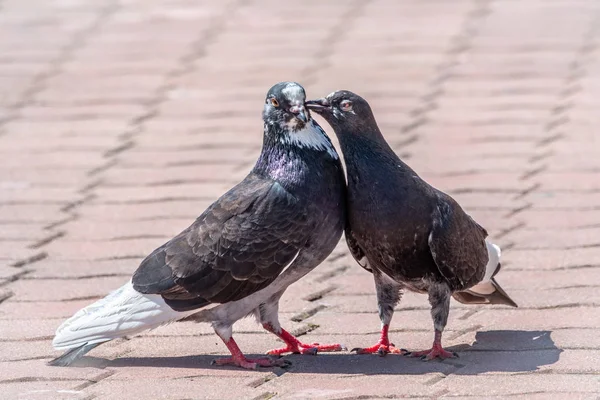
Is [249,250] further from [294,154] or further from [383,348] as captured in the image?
[383,348]

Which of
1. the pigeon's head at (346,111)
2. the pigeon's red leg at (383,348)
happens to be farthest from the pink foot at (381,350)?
the pigeon's head at (346,111)

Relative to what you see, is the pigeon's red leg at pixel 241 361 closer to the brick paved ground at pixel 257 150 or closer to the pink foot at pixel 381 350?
the brick paved ground at pixel 257 150

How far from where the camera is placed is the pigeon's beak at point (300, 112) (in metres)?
4.72

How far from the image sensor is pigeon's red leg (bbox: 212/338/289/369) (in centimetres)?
474

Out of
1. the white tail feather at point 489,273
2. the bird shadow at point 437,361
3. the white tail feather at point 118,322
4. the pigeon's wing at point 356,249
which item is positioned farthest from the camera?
the white tail feather at point 489,273

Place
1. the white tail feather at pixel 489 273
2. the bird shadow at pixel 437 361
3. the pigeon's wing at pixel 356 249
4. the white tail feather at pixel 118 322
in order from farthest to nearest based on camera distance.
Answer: the white tail feather at pixel 489 273
the pigeon's wing at pixel 356 249
the white tail feather at pixel 118 322
the bird shadow at pixel 437 361

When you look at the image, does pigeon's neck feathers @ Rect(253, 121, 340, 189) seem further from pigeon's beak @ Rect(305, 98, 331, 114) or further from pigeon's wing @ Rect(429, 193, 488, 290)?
pigeon's wing @ Rect(429, 193, 488, 290)

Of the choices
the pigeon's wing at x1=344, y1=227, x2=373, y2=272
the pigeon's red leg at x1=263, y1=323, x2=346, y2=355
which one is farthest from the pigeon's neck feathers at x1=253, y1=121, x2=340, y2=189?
the pigeon's red leg at x1=263, y1=323, x2=346, y2=355

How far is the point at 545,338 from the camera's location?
16.0 feet

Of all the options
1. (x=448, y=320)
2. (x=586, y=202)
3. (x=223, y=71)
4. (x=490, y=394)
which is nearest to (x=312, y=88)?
(x=223, y=71)

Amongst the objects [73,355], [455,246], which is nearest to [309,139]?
[455,246]

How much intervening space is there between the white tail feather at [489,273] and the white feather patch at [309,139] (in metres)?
0.74

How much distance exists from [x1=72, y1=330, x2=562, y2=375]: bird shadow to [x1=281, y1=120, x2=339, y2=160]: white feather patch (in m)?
0.78

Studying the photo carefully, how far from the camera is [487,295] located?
5082 millimetres
